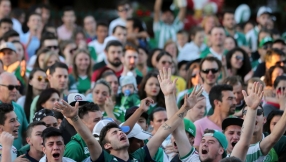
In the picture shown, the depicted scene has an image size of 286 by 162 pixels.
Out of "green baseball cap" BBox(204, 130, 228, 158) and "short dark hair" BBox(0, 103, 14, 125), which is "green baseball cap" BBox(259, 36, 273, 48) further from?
"short dark hair" BBox(0, 103, 14, 125)

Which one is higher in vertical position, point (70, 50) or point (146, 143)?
point (70, 50)

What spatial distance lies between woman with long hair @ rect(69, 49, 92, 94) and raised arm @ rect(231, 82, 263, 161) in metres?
5.38

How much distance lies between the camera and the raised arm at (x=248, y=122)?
1094 centimetres

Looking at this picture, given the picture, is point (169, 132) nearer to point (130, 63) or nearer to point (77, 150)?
point (77, 150)

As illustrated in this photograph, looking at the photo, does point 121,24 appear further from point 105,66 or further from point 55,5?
point 55,5

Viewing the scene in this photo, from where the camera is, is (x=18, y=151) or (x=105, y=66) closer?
(x=18, y=151)

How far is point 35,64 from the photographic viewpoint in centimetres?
1617

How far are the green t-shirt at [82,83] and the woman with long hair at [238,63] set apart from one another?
2456 millimetres

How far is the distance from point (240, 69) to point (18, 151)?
5979 mm

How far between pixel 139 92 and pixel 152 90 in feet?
0.97

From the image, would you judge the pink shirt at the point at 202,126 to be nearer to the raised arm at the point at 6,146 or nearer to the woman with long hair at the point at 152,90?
the woman with long hair at the point at 152,90

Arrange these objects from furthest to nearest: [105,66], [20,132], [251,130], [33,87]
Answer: [105,66] → [33,87] → [20,132] → [251,130]

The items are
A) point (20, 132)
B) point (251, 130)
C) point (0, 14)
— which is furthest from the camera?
point (0, 14)

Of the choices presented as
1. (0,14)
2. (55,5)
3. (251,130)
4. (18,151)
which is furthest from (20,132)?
(55,5)
